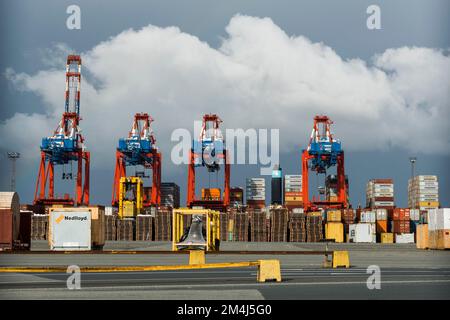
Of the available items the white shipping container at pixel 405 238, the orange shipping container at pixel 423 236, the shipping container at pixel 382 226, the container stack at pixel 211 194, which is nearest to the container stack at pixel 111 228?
the container stack at pixel 211 194

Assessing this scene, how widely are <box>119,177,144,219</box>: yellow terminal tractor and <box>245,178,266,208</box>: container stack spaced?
72.0 meters

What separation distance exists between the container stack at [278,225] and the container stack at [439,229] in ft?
92.6

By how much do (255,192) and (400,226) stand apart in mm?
62176

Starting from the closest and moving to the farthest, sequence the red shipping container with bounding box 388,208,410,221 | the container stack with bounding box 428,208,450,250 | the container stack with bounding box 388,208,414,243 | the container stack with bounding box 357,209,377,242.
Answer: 1. the container stack with bounding box 428,208,450,250
2. the container stack with bounding box 357,209,377,242
3. the container stack with bounding box 388,208,414,243
4. the red shipping container with bounding box 388,208,410,221

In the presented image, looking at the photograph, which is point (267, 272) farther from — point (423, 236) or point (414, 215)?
point (414, 215)

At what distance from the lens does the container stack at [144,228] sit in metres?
81.6

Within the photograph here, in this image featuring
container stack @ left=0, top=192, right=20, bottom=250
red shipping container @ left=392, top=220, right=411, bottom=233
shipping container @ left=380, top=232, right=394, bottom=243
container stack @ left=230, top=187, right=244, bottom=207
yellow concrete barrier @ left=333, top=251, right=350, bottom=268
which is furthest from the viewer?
container stack @ left=230, top=187, right=244, bottom=207

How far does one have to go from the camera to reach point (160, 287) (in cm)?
1474

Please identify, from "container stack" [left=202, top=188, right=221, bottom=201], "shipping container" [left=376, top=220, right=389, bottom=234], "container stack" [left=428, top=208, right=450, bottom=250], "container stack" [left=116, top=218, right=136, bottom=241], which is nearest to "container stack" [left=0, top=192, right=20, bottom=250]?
"container stack" [left=428, top=208, right=450, bottom=250]

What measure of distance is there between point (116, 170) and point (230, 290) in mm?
100058

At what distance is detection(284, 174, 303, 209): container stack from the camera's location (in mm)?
146125

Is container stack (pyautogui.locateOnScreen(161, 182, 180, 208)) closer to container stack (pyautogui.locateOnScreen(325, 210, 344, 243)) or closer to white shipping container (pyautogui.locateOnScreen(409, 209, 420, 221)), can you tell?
container stack (pyautogui.locateOnScreen(325, 210, 344, 243))

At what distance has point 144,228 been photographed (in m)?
81.9

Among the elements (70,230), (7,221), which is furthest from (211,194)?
(7,221)
